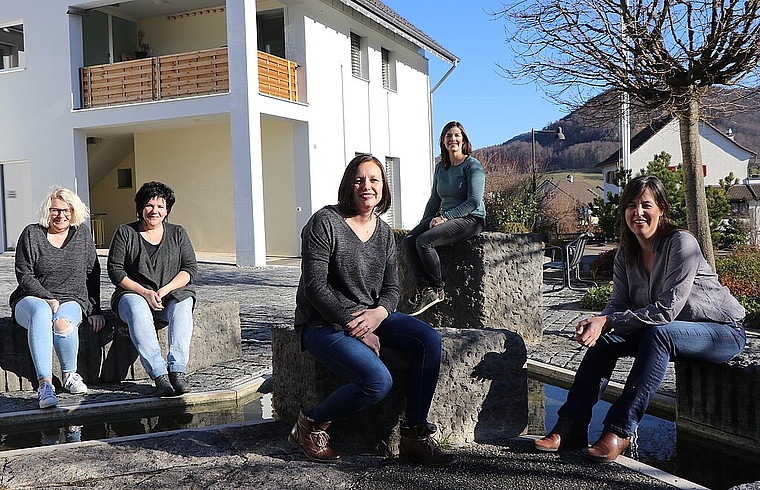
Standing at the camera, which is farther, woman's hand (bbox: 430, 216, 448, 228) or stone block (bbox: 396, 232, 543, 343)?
stone block (bbox: 396, 232, 543, 343)

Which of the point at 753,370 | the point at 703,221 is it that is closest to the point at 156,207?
the point at 753,370

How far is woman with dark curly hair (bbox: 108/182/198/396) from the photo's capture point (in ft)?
18.0

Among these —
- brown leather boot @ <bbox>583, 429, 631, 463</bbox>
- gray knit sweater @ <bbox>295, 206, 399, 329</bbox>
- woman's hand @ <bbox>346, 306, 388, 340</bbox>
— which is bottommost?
brown leather boot @ <bbox>583, 429, 631, 463</bbox>

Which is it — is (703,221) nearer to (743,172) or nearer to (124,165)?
(124,165)

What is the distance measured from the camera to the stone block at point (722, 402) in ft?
13.5

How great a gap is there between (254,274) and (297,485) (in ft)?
39.4

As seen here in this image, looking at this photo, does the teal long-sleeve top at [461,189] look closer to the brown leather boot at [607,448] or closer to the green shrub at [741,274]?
the brown leather boot at [607,448]

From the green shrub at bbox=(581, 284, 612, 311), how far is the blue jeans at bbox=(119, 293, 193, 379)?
20.0 feet

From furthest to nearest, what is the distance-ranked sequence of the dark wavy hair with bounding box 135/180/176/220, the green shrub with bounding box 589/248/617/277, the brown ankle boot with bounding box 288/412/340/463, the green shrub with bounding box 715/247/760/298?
the green shrub with bounding box 589/248/617/277 → the green shrub with bounding box 715/247/760/298 → the dark wavy hair with bounding box 135/180/176/220 → the brown ankle boot with bounding box 288/412/340/463

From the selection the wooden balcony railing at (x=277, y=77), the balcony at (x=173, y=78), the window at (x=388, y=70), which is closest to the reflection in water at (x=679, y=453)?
the wooden balcony railing at (x=277, y=77)

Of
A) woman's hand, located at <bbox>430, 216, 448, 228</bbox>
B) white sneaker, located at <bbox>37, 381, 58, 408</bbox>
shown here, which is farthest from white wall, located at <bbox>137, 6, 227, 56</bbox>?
white sneaker, located at <bbox>37, 381, 58, 408</bbox>

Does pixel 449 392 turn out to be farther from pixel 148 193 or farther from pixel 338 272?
pixel 148 193

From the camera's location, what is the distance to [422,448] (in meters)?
3.84

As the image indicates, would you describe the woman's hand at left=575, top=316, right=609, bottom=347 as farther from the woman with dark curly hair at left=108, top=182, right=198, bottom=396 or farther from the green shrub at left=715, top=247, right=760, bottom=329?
the green shrub at left=715, top=247, right=760, bottom=329
